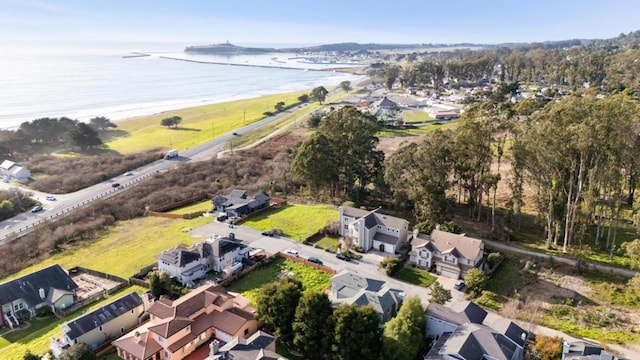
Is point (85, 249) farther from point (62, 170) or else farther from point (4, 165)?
point (4, 165)

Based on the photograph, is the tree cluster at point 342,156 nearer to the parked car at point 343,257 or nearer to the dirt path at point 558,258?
the parked car at point 343,257

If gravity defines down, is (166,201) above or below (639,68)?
below

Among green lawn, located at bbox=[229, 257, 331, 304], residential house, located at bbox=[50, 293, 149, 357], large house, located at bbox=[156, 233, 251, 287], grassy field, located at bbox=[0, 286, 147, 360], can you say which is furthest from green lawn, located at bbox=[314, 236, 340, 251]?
grassy field, located at bbox=[0, 286, 147, 360]

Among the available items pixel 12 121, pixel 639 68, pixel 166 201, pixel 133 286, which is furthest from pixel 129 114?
pixel 639 68

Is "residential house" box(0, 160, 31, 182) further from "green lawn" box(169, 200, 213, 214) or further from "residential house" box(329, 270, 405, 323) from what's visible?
"residential house" box(329, 270, 405, 323)

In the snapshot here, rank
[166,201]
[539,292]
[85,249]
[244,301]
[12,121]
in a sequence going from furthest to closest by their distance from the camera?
[12,121], [166,201], [85,249], [539,292], [244,301]

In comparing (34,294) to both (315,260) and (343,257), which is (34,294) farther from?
(343,257)
